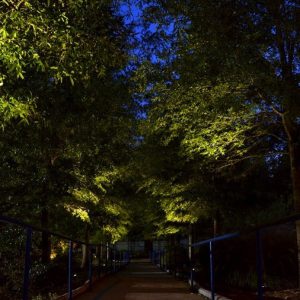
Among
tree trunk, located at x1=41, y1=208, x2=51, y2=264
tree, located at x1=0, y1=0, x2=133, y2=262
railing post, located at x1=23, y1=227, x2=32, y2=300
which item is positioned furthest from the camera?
tree trunk, located at x1=41, y1=208, x2=51, y2=264

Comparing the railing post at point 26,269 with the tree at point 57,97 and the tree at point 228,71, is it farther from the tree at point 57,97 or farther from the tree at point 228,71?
the tree at point 228,71

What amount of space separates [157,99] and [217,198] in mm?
7710

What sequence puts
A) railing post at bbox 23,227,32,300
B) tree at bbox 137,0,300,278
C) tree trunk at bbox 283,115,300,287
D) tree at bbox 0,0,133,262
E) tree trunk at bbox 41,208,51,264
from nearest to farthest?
1. railing post at bbox 23,227,32,300
2. tree at bbox 0,0,133,262
3. tree at bbox 137,0,300,278
4. tree trunk at bbox 283,115,300,287
5. tree trunk at bbox 41,208,51,264

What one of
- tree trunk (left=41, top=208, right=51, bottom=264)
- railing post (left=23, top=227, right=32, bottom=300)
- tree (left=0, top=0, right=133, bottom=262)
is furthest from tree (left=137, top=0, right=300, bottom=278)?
tree trunk (left=41, top=208, right=51, bottom=264)

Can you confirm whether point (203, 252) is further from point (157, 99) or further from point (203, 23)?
point (203, 23)

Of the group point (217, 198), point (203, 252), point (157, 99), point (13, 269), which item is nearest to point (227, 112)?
point (157, 99)

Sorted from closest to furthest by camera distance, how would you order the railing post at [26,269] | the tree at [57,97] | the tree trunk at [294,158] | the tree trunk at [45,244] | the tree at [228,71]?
the railing post at [26,269], the tree at [57,97], the tree at [228,71], the tree trunk at [294,158], the tree trunk at [45,244]

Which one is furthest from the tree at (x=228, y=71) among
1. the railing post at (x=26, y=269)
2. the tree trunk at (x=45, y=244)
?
the tree trunk at (x=45, y=244)

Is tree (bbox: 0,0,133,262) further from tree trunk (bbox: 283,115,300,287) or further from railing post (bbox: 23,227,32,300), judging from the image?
tree trunk (bbox: 283,115,300,287)

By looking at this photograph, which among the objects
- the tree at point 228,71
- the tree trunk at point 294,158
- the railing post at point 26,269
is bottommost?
the railing post at point 26,269

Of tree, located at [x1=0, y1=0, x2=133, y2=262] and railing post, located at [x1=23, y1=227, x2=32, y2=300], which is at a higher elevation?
tree, located at [x1=0, y1=0, x2=133, y2=262]

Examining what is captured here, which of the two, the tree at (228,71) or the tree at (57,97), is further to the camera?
the tree at (228,71)

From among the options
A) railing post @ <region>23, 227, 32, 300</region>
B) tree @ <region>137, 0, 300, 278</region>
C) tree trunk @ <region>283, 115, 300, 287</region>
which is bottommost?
railing post @ <region>23, 227, 32, 300</region>

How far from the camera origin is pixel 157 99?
10328mm
